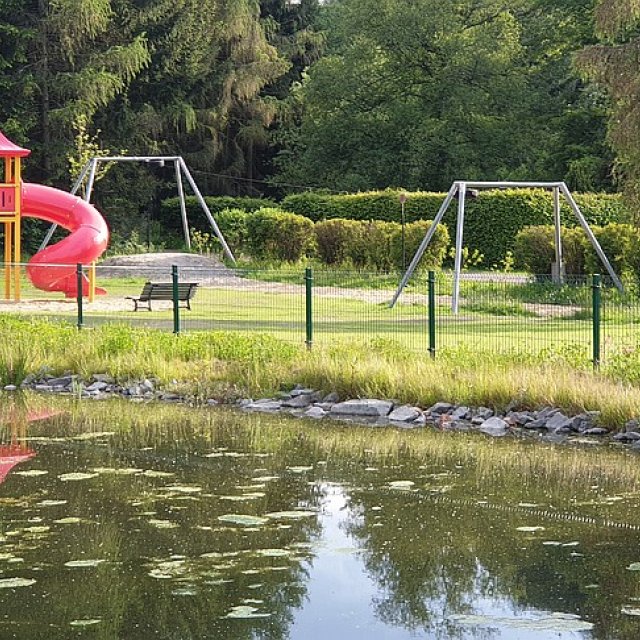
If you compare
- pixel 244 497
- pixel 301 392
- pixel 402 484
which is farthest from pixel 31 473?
pixel 301 392

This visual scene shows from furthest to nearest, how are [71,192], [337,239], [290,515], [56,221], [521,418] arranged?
[71,192]
[337,239]
[56,221]
[521,418]
[290,515]

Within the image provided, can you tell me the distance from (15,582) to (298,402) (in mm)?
8402

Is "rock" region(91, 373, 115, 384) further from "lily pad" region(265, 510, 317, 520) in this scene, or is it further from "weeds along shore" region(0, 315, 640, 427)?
"lily pad" region(265, 510, 317, 520)

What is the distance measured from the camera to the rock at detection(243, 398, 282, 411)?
16844mm

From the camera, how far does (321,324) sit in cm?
2250

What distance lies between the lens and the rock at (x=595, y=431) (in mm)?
14617

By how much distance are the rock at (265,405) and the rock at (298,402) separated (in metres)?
0.09

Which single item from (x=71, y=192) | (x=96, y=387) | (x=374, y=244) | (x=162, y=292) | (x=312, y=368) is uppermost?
(x=71, y=192)

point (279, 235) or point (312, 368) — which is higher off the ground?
point (279, 235)

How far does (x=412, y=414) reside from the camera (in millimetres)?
15812

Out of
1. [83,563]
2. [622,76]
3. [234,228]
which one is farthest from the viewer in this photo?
[234,228]

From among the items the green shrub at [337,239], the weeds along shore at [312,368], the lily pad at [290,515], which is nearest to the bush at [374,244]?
the green shrub at [337,239]

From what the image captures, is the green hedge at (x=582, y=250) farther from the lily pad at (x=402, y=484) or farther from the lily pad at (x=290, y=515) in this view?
the lily pad at (x=290, y=515)

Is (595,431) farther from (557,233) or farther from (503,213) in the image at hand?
(503,213)
